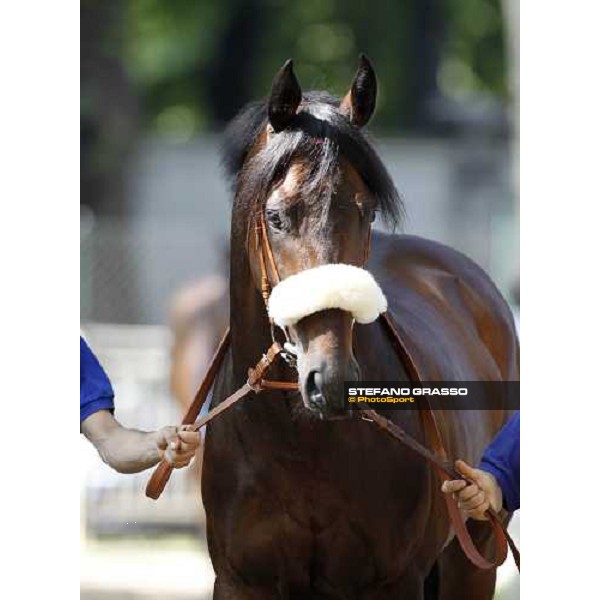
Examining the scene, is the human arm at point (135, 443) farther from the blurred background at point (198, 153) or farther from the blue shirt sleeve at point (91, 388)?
the blurred background at point (198, 153)

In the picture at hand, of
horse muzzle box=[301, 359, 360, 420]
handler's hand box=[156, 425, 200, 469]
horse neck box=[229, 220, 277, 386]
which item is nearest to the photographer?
horse muzzle box=[301, 359, 360, 420]

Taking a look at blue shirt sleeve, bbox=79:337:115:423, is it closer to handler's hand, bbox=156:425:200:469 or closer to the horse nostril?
handler's hand, bbox=156:425:200:469

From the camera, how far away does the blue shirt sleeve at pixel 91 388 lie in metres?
3.20

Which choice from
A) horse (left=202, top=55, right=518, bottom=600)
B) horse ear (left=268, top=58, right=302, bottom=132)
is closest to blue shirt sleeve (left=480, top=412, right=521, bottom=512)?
horse (left=202, top=55, right=518, bottom=600)

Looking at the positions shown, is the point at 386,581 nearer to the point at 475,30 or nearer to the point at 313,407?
the point at 313,407

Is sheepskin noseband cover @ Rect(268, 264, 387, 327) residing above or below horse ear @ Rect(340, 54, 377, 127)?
below

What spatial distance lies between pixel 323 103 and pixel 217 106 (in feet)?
21.1

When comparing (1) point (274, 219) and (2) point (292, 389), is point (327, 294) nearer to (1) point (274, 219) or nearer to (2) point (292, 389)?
(1) point (274, 219)

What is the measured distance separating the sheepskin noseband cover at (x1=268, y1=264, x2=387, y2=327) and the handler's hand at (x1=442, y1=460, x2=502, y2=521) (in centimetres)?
42

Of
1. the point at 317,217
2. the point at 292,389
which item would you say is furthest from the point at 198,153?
the point at 317,217

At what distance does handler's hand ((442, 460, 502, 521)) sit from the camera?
3057 mm
